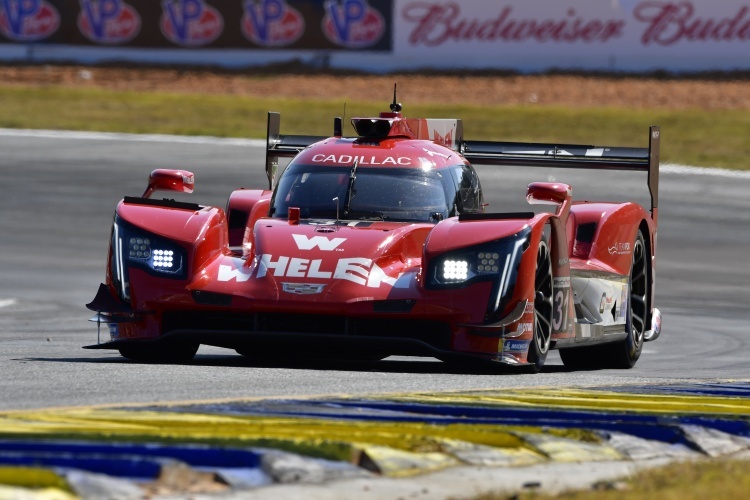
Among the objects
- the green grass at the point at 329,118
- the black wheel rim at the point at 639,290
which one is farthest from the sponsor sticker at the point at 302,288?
the green grass at the point at 329,118

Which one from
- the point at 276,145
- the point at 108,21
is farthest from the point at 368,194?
the point at 108,21

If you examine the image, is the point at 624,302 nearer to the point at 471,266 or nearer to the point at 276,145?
the point at 471,266

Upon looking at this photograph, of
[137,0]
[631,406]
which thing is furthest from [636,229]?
[137,0]

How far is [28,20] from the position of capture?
37.4 meters

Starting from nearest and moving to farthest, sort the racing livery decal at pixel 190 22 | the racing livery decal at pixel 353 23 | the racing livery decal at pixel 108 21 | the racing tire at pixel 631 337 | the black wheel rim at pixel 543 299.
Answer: the black wheel rim at pixel 543 299
the racing tire at pixel 631 337
the racing livery decal at pixel 353 23
the racing livery decal at pixel 190 22
the racing livery decal at pixel 108 21

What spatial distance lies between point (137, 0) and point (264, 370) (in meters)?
29.3

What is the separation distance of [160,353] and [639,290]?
3882 millimetres

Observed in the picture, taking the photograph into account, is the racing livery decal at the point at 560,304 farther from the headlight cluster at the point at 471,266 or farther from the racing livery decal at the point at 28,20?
the racing livery decal at the point at 28,20

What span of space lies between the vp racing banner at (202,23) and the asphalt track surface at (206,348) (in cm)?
874

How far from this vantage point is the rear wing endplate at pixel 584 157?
1184 cm

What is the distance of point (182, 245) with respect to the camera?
30.6 feet

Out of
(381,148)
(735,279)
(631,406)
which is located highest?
(381,148)

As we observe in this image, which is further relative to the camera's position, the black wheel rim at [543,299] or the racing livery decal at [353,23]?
the racing livery decal at [353,23]

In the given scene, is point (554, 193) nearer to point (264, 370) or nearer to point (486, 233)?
point (486, 233)
